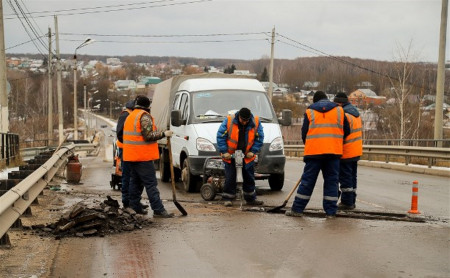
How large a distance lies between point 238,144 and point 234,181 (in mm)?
661

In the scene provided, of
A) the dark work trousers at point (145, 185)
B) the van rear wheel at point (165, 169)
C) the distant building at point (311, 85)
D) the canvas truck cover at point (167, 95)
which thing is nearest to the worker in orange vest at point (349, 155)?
the dark work trousers at point (145, 185)

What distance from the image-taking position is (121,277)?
5.72 m

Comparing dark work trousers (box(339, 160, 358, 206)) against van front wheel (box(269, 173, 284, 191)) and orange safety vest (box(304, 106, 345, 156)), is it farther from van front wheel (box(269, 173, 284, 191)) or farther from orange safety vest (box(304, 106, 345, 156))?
van front wheel (box(269, 173, 284, 191))

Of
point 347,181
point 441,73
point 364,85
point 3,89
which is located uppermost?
point 364,85

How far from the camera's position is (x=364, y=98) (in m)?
59.9

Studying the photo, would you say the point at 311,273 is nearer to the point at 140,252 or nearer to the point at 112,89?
the point at 140,252

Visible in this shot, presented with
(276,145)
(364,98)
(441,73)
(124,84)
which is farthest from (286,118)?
(124,84)

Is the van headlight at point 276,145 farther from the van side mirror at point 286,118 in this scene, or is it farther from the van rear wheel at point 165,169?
the van rear wheel at point 165,169

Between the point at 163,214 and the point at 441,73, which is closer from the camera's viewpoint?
the point at 163,214

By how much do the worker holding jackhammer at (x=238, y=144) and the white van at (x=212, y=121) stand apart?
189 centimetres

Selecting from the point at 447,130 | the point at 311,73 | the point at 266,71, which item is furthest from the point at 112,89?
the point at 447,130

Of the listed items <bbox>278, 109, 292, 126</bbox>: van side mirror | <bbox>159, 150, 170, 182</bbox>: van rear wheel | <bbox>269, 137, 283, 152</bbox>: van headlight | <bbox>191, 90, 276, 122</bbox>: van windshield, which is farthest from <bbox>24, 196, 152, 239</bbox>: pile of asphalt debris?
<bbox>159, 150, 170, 182</bbox>: van rear wheel

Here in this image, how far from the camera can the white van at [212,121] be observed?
1279cm

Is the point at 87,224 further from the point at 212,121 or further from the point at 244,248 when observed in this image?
the point at 212,121
